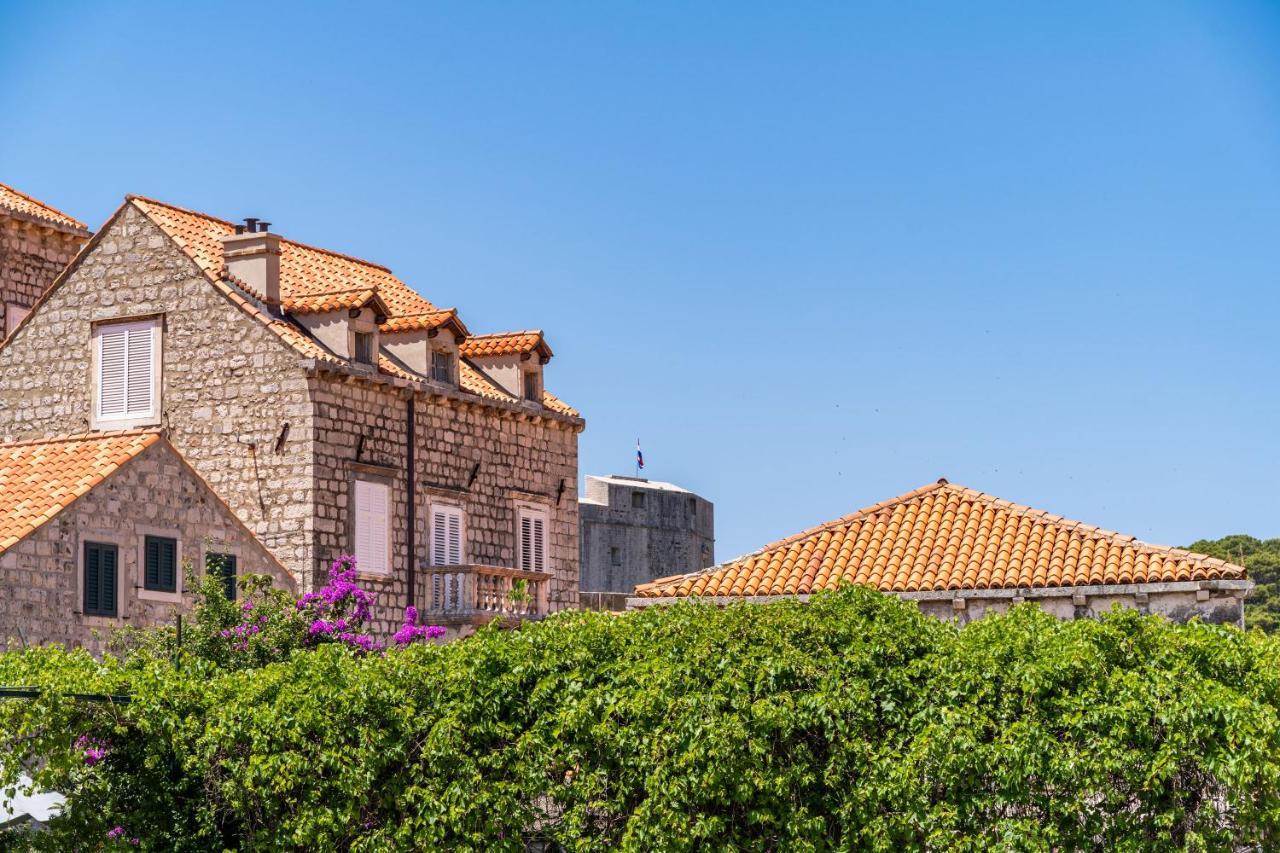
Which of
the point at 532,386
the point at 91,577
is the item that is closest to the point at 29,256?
the point at 532,386

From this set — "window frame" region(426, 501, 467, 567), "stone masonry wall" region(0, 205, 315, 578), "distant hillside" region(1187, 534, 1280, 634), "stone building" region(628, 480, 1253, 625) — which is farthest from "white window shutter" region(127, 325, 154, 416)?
"distant hillside" region(1187, 534, 1280, 634)

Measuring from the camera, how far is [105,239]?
37.4 metres

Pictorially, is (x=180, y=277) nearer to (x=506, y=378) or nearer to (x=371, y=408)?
(x=371, y=408)

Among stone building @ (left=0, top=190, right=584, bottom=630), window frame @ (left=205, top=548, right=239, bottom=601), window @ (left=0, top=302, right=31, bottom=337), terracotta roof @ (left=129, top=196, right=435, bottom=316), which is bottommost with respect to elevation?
window frame @ (left=205, top=548, right=239, bottom=601)

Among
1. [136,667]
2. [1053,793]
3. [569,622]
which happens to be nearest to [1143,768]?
[1053,793]

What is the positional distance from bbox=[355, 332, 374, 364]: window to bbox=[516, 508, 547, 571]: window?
5508 millimetres

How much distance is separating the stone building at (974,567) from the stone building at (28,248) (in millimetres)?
15195

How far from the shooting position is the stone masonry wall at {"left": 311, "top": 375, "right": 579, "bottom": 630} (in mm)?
35781

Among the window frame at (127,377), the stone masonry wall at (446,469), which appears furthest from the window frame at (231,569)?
the window frame at (127,377)

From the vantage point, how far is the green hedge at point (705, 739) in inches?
785

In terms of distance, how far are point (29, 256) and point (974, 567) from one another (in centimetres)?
2045

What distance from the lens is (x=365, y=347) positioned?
3709 centimetres

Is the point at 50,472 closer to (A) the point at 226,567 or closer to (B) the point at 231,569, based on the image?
(A) the point at 226,567

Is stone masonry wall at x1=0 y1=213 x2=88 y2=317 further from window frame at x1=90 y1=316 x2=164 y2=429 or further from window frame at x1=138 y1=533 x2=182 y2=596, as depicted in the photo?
window frame at x1=138 y1=533 x2=182 y2=596
